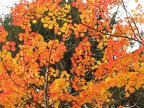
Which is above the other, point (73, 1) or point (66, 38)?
point (73, 1)

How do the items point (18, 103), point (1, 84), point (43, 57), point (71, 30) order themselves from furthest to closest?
point (71, 30)
point (43, 57)
point (18, 103)
point (1, 84)

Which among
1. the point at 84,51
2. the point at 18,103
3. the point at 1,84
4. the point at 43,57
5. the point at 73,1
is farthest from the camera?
the point at 73,1

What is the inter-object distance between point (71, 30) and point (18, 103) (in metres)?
6.04

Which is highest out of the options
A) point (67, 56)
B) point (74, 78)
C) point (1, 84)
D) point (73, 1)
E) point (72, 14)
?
point (73, 1)

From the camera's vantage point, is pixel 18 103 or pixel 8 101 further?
pixel 18 103

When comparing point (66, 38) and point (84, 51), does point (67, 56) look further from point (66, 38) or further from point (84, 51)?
point (84, 51)

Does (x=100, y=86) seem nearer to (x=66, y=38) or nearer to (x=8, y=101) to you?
(x=8, y=101)

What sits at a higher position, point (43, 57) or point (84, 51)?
point (84, 51)

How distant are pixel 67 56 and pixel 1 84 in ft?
22.0

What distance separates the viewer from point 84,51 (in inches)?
536

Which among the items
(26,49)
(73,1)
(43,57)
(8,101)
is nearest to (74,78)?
(43,57)

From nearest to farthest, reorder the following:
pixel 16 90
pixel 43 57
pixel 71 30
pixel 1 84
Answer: pixel 16 90 → pixel 1 84 → pixel 43 57 → pixel 71 30

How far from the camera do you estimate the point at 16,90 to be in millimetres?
8773

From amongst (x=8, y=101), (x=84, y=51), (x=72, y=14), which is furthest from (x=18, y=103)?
(x=72, y=14)
